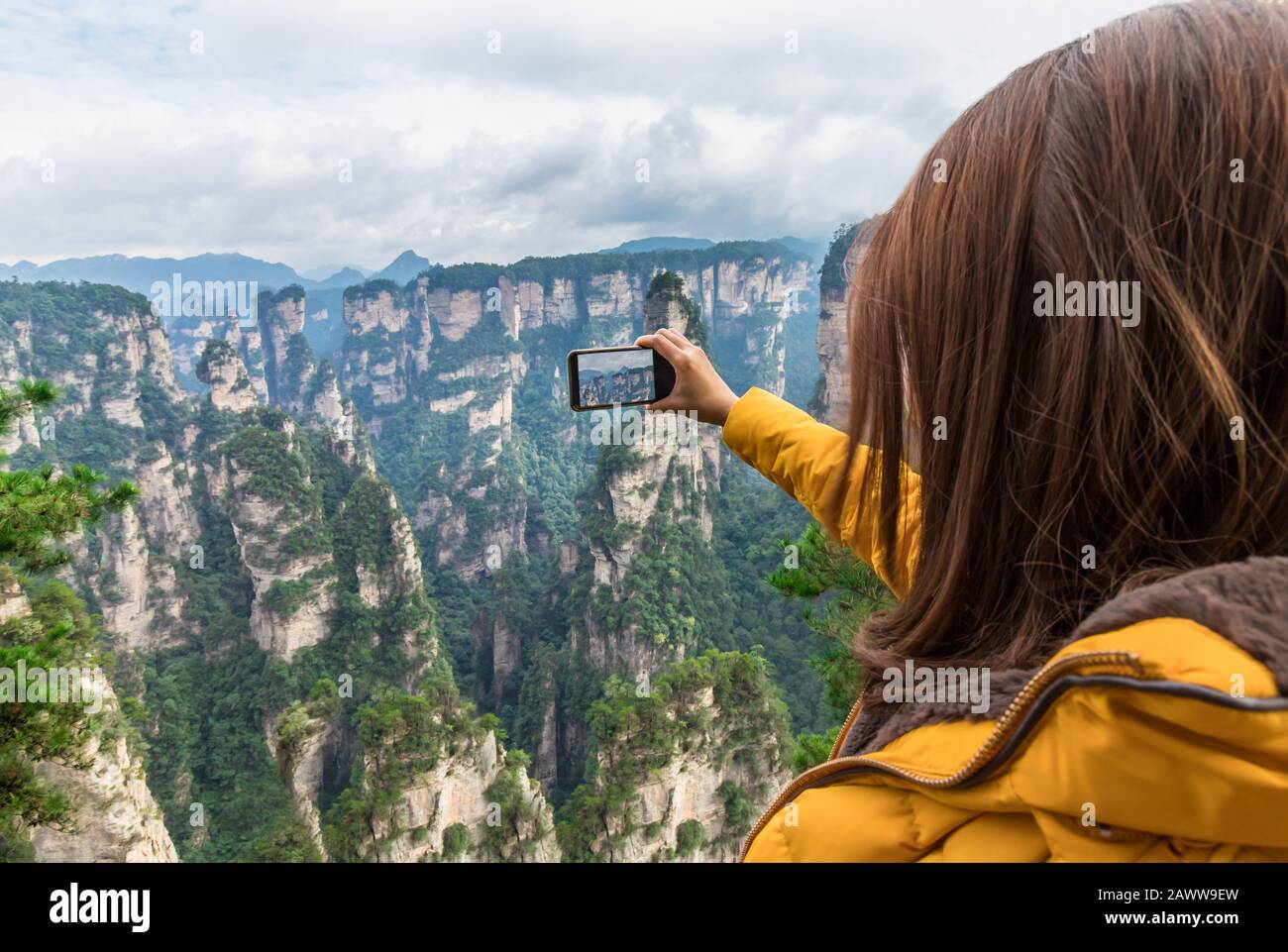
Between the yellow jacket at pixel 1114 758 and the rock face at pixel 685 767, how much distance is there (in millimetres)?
12009

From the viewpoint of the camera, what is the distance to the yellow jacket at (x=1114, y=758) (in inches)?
18.1

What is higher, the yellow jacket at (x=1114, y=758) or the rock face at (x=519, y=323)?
the rock face at (x=519, y=323)

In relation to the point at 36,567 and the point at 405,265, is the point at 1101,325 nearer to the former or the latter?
the point at 36,567

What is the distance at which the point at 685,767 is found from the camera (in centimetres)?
1270

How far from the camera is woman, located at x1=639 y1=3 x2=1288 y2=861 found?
0.49 m

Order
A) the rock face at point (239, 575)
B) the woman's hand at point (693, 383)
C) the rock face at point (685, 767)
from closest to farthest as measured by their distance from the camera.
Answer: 1. the woman's hand at point (693, 383)
2. the rock face at point (685, 767)
3. the rock face at point (239, 575)

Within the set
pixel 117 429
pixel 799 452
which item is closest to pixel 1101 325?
pixel 799 452

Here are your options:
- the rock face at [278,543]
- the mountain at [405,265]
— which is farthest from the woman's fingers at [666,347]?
the mountain at [405,265]

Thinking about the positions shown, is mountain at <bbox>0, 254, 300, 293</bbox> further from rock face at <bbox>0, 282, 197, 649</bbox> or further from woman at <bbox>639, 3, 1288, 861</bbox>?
woman at <bbox>639, 3, 1288, 861</bbox>

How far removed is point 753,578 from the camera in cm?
2377

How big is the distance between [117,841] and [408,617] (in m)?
13.7

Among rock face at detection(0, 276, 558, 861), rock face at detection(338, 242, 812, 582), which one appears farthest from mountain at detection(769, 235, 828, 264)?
rock face at detection(0, 276, 558, 861)

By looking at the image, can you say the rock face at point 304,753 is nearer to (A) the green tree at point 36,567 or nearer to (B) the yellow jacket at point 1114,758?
(A) the green tree at point 36,567
